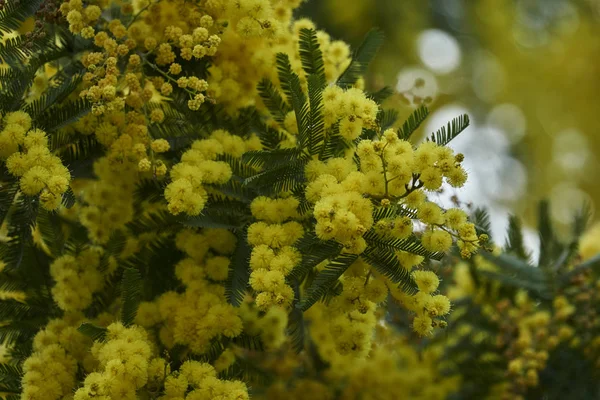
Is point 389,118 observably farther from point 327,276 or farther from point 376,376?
point 376,376

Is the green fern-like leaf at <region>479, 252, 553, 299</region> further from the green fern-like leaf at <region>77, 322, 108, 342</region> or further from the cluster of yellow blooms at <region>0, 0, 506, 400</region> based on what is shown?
the green fern-like leaf at <region>77, 322, 108, 342</region>

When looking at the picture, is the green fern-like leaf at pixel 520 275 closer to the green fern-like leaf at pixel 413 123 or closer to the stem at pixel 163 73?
the green fern-like leaf at pixel 413 123

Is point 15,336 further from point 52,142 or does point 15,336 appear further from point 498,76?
point 498,76

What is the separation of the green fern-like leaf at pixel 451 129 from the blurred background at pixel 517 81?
3.51m

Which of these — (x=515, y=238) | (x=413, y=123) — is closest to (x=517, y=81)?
(x=515, y=238)

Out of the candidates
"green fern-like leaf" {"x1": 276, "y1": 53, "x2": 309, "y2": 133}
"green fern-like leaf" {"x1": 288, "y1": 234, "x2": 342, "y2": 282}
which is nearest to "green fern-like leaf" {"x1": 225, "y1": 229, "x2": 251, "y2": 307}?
"green fern-like leaf" {"x1": 288, "y1": 234, "x2": 342, "y2": 282}

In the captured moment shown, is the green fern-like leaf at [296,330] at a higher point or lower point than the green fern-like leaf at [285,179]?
lower

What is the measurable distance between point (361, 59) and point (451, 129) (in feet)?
1.41

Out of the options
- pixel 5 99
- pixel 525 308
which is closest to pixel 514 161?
pixel 525 308

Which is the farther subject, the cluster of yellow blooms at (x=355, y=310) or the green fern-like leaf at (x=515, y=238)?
the green fern-like leaf at (x=515, y=238)

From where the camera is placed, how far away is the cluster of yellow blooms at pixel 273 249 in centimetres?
142

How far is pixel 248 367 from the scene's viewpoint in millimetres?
1929

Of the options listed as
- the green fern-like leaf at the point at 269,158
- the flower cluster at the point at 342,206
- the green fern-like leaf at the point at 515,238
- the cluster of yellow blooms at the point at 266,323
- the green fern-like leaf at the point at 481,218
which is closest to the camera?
the flower cluster at the point at 342,206

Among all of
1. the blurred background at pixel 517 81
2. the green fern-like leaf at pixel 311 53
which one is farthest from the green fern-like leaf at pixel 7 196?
the blurred background at pixel 517 81
